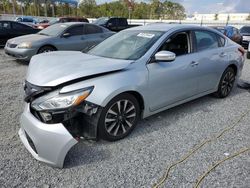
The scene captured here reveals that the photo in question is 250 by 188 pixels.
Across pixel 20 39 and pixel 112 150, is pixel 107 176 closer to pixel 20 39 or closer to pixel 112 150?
pixel 112 150

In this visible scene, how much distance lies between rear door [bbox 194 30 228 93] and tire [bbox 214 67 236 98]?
7.7 inches

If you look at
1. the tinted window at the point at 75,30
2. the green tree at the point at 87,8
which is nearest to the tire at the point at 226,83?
the tinted window at the point at 75,30

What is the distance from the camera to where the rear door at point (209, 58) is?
4207 mm

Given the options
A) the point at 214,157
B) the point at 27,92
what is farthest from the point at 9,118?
the point at 214,157

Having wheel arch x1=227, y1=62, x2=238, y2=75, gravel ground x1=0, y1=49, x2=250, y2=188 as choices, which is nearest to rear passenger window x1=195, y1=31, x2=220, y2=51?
wheel arch x1=227, y1=62, x2=238, y2=75

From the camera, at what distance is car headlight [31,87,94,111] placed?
2.64m

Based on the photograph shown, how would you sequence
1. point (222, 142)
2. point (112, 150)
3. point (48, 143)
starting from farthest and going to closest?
point (222, 142) < point (112, 150) < point (48, 143)

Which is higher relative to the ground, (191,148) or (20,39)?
(20,39)

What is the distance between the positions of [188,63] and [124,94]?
4.67 ft

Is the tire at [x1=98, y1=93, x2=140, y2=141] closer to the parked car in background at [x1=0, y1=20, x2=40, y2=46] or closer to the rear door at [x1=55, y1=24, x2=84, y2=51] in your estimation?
the rear door at [x1=55, y1=24, x2=84, y2=51]

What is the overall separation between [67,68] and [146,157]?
4.87 ft

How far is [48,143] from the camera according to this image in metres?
2.51

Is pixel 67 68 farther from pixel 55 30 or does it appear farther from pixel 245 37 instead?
pixel 245 37

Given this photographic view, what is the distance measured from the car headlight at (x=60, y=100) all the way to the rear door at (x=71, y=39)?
19.2ft
